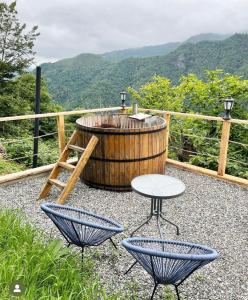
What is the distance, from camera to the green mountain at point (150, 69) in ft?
99.6

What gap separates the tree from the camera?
61.9ft

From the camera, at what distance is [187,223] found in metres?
3.72

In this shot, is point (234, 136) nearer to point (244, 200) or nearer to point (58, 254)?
point (244, 200)

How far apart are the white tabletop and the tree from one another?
16860 millimetres

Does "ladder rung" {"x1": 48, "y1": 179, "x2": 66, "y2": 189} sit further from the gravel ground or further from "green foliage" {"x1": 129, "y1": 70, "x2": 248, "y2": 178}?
"green foliage" {"x1": 129, "y1": 70, "x2": 248, "y2": 178}

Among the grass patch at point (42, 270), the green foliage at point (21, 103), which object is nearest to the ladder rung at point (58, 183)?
the grass patch at point (42, 270)

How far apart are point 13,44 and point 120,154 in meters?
17.7

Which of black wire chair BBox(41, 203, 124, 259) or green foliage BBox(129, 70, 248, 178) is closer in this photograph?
black wire chair BBox(41, 203, 124, 259)

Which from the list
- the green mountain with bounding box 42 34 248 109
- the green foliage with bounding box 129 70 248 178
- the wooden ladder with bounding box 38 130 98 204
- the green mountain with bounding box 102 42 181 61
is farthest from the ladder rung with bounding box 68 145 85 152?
the green mountain with bounding box 102 42 181 61

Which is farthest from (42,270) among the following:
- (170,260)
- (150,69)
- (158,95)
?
(150,69)

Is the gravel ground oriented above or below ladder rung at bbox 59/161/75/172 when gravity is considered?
below

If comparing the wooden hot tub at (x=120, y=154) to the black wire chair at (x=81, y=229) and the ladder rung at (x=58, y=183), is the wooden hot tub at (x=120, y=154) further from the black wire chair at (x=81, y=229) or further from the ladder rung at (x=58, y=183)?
the black wire chair at (x=81, y=229)

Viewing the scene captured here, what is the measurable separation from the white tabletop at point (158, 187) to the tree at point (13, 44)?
16860mm

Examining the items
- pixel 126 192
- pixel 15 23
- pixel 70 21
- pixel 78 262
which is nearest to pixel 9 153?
pixel 126 192
